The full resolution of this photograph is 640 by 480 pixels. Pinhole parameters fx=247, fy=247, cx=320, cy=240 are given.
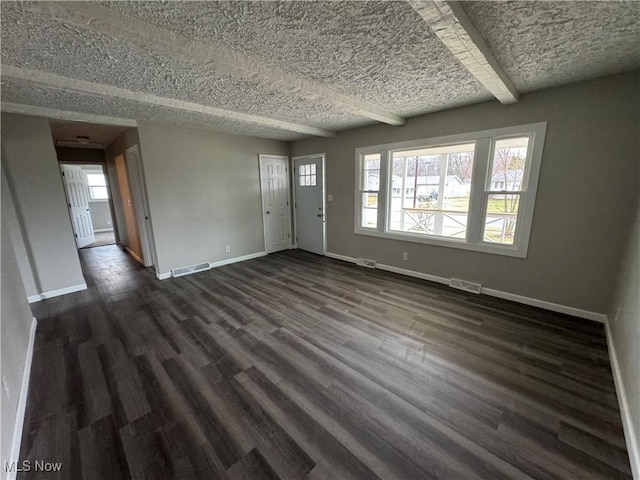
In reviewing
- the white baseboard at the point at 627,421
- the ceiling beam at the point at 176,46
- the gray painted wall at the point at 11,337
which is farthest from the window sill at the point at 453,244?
the gray painted wall at the point at 11,337

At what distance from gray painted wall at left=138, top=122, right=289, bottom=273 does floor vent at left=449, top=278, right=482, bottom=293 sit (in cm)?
371

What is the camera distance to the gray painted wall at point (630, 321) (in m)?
1.48

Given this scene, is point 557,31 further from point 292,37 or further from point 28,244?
point 28,244

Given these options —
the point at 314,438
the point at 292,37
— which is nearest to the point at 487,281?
the point at 314,438

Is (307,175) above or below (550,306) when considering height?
above

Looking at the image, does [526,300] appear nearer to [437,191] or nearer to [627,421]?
[627,421]

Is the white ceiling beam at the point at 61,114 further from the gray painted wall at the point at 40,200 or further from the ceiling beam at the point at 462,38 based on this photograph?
the ceiling beam at the point at 462,38

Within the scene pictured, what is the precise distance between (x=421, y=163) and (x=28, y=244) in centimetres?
721

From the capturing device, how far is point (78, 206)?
20.9ft

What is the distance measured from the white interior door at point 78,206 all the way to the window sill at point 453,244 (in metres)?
6.95

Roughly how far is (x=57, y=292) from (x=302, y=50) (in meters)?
4.56

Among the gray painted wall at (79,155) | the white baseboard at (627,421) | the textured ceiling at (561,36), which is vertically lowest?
the white baseboard at (627,421)

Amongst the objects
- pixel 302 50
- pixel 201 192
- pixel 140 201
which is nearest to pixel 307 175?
pixel 201 192

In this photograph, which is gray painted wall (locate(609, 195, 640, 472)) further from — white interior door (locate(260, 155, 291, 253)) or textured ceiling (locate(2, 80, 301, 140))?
white interior door (locate(260, 155, 291, 253))
